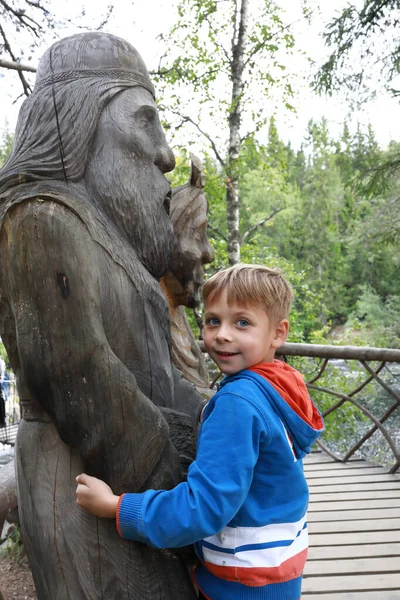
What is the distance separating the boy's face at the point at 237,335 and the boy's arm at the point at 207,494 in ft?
0.42

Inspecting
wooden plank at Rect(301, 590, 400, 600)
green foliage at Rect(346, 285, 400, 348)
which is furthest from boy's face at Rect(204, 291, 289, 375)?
green foliage at Rect(346, 285, 400, 348)

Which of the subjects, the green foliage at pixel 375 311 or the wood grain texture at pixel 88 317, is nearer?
the wood grain texture at pixel 88 317

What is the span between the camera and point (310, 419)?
112 cm

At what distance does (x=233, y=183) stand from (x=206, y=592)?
261 inches

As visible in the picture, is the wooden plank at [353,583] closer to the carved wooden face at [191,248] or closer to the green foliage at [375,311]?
the carved wooden face at [191,248]

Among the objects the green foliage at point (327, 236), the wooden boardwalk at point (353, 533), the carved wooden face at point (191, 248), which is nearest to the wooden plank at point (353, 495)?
the wooden boardwalk at point (353, 533)

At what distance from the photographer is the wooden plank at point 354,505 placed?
3.10m

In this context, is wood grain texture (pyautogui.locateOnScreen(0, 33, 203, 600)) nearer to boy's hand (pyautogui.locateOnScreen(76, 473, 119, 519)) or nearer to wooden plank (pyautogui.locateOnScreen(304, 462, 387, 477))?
boy's hand (pyautogui.locateOnScreen(76, 473, 119, 519))

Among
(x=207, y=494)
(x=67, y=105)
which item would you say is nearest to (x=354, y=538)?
(x=207, y=494)

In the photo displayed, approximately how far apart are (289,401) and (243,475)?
20cm

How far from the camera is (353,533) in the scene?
2775mm

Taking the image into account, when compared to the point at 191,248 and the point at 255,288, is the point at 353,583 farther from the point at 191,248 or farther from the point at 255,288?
the point at 255,288

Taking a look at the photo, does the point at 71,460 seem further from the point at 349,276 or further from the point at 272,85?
the point at 349,276

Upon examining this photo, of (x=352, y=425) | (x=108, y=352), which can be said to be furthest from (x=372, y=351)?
Answer: (x=352, y=425)
